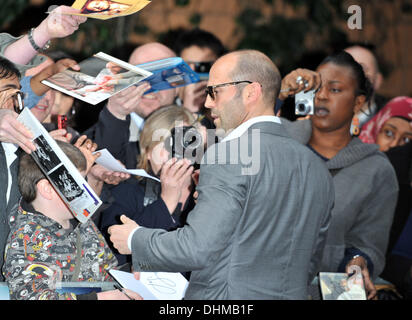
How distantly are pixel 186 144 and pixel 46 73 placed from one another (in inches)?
23.9

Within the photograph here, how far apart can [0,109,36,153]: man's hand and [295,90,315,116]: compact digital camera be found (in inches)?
44.1

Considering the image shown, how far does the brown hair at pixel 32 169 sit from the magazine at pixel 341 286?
38.7 inches

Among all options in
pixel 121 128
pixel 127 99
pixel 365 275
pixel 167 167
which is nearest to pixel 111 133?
pixel 121 128

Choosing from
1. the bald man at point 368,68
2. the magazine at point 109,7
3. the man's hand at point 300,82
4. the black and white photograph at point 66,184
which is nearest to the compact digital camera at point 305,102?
the man's hand at point 300,82

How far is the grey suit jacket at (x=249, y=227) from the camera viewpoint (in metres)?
1.70

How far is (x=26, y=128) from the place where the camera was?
2.03 m

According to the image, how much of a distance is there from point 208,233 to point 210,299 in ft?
0.89

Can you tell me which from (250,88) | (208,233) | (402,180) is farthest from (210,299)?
(402,180)

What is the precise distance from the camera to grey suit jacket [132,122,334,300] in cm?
170

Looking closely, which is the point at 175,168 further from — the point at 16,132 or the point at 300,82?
the point at 300,82

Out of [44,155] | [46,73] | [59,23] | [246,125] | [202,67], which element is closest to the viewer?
[246,125]

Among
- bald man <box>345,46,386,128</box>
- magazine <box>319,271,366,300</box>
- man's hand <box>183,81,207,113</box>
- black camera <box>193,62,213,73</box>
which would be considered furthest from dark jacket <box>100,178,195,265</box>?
bald man <box>345,46,386,128</box>

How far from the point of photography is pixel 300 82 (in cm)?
254

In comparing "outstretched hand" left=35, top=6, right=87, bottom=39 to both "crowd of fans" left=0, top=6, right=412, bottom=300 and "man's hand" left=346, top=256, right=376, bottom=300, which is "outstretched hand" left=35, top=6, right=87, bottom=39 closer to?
"crowd of fans" left=0, top=6, right=412, bottom=300
